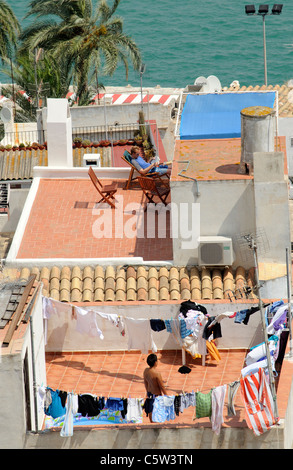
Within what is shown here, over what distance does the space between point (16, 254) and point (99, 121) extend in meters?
20.4

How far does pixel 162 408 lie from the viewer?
17266mm

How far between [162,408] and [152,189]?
8990 mm

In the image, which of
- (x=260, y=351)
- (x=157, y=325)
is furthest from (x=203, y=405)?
(x=157, y=325)

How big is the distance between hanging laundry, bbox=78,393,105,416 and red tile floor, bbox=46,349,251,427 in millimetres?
1733

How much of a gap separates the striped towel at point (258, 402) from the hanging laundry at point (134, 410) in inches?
72.3

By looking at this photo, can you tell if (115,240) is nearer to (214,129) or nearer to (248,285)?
(248,285)

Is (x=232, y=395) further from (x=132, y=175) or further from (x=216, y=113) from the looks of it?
(x=216, y=113)

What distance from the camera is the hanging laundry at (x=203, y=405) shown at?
666 inches

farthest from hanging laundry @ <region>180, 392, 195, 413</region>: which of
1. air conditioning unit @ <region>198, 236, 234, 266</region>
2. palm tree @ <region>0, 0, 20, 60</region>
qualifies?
palm tree @ <region>0, 0, 20, 60</region>

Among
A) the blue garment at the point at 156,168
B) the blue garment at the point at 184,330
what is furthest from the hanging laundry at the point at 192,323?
the blue garment at the point at 156,168

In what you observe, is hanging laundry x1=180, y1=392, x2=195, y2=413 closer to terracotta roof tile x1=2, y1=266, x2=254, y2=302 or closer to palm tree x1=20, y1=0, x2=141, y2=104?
terracotta roof tile x1=2, y1=266, x2=254, y2=302

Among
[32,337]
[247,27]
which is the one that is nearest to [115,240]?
[32,337]

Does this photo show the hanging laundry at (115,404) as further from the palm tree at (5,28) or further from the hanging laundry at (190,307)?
the palm tree at (5,28)

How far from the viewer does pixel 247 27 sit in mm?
110625
